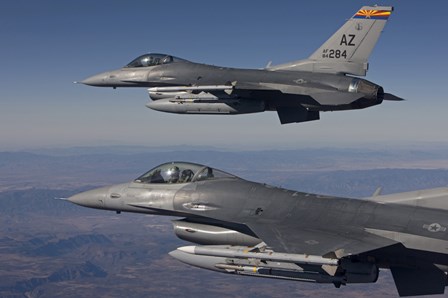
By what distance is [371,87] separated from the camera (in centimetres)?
2197

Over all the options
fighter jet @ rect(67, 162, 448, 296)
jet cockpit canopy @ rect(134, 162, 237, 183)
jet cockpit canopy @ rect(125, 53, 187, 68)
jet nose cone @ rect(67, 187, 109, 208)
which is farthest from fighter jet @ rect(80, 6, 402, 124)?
jet nose cone @ rect(67, 187, 109, 208)

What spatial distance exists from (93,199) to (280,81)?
1160 centimetres

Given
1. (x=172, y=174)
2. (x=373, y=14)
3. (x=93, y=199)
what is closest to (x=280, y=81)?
(x=373, y=14)

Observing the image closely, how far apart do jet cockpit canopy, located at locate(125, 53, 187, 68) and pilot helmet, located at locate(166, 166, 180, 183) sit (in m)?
12.3

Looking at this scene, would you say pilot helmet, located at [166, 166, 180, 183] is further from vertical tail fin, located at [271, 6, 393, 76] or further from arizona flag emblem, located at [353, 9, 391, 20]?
arizona flag emblem, located at [353, 9, 391, 20]

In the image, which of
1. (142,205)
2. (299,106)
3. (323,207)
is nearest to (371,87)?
(299,106)

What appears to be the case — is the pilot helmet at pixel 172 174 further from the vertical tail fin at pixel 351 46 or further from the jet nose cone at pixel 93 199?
the vertical tail fin at pixel 351 46

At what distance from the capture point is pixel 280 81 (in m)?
24.3

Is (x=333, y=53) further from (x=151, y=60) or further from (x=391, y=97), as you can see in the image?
(x=151, y=60)

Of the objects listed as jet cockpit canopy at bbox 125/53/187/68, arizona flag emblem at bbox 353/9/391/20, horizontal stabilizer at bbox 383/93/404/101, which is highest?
arizona flag emblem at bbox 353/9/391/20

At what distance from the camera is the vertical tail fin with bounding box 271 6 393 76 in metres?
25.9

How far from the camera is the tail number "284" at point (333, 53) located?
85.7 ft

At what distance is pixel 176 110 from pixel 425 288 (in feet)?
47.1

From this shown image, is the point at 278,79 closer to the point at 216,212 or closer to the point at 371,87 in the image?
the point at 371,87
